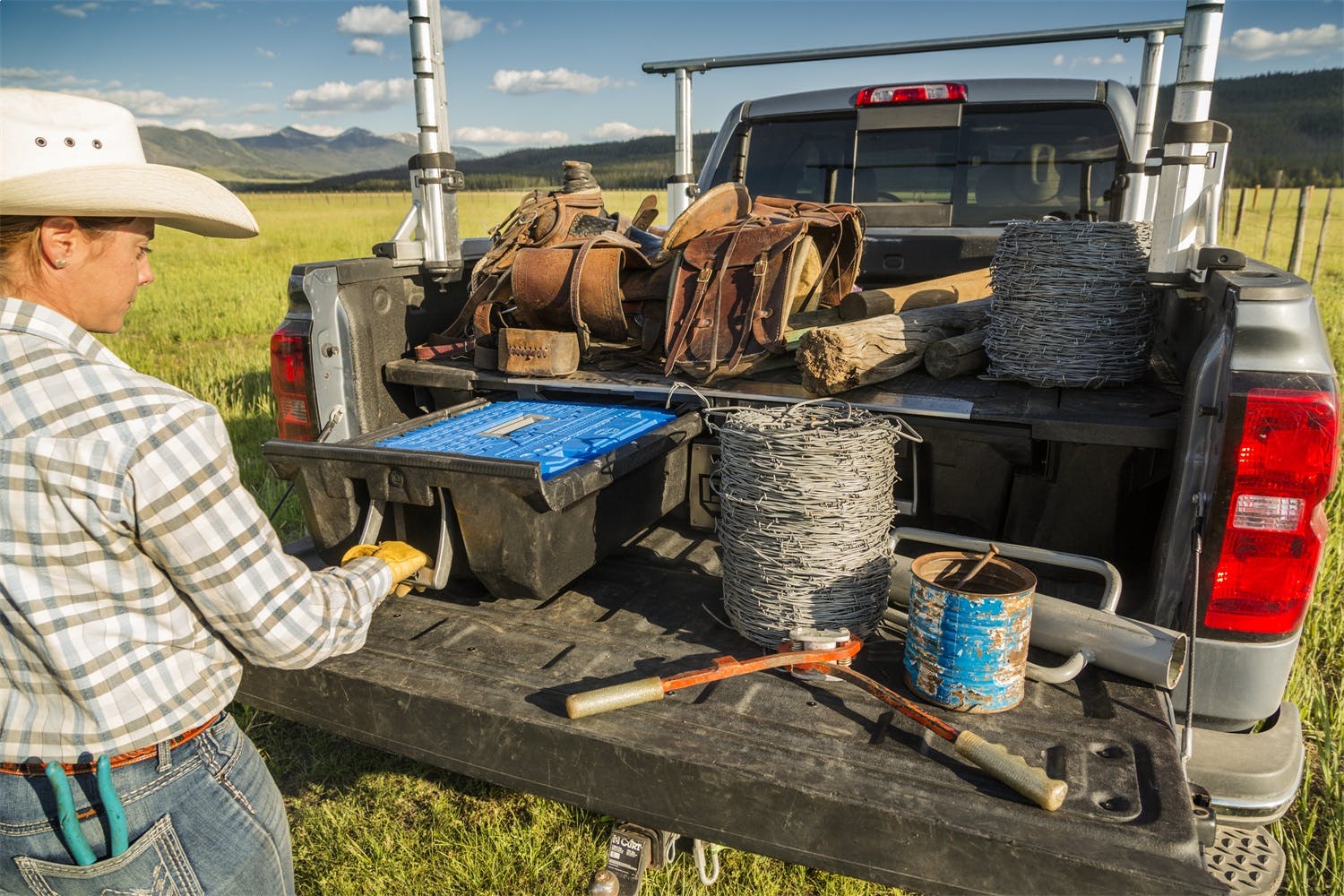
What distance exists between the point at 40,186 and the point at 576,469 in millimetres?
1301

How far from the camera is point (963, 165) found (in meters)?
4.72

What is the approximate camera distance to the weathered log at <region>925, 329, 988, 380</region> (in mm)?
2977

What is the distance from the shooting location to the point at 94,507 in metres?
1.43

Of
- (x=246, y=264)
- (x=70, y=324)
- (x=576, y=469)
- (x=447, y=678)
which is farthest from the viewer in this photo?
(x=246, y=264)

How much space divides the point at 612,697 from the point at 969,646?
29.8 inches

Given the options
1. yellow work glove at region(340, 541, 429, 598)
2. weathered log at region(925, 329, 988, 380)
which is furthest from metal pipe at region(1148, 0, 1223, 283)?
yellow work glove at region(340, 541, 429, 598)

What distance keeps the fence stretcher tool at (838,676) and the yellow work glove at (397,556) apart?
1.92 ft

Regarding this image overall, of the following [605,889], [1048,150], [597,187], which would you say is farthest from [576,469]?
[1048,150]

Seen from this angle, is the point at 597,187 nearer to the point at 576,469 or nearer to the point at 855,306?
the point at 855,306

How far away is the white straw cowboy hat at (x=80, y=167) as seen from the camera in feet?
4.67

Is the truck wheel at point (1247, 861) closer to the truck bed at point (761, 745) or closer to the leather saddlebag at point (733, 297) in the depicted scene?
the truck bed at point (761, 745)

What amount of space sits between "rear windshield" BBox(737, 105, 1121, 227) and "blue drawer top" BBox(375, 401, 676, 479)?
7.78 ft

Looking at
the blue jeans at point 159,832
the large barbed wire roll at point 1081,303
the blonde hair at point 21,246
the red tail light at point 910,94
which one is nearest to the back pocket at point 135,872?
the blue jeans at point 159,832

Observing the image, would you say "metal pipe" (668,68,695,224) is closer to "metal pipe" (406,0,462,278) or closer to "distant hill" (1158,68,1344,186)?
"metal pipe" (406,0,462,278)
